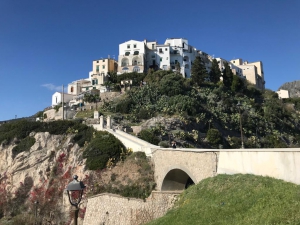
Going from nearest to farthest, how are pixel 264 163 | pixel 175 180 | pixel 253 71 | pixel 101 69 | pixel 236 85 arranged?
pixel 264 163, pixel 175 180, pixel 236 85, pixel 101 69, pixel 253 71

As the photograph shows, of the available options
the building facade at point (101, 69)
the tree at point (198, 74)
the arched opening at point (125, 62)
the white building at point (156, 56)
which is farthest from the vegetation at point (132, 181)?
the arched opening at point (125, 62)

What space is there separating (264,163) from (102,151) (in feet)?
63.4

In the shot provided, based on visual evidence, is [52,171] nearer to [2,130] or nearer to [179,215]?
A: [2,130]

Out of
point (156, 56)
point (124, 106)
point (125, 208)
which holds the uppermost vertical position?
point (156, 56)

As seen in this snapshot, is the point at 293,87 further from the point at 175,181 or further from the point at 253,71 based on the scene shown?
the point at 175,181

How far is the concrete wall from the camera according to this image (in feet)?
30.6

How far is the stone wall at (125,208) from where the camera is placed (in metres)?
17.2

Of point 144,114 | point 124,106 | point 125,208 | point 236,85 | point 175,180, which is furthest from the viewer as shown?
point 236,85

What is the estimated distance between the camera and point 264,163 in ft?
35.5

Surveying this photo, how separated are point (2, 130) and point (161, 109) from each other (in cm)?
2341

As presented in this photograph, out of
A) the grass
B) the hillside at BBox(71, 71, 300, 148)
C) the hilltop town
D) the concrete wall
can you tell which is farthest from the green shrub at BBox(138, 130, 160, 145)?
the hilltop town

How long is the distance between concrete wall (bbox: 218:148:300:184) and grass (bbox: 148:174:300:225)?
1.25 ft

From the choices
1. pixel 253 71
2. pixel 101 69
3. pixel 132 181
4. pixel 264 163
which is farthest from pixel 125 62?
pixel 264 163

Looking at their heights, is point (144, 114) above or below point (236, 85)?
below
